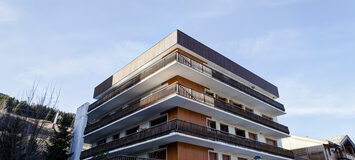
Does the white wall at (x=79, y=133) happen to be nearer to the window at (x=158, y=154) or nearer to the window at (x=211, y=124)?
the window at (x=158, y=154)

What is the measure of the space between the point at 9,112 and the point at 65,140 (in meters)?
22.1

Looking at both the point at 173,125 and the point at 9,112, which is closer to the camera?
the point at 9,112

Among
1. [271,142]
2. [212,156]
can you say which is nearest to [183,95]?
[212,156]

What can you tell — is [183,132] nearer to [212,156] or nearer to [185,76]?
[212,156]

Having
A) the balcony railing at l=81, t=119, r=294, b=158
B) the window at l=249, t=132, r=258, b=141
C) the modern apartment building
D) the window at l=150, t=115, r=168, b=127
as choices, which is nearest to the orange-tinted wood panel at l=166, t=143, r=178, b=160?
the modern apartment building

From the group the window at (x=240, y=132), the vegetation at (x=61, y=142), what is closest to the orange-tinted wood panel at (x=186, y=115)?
the window at (x=240, y=132)

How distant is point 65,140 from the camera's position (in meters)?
29.9

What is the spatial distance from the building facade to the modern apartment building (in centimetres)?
725

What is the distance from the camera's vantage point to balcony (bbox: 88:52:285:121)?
66.0 ft

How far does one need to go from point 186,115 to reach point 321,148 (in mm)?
22614

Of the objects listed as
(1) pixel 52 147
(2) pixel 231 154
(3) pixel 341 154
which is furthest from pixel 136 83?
(3) pixel 341 154

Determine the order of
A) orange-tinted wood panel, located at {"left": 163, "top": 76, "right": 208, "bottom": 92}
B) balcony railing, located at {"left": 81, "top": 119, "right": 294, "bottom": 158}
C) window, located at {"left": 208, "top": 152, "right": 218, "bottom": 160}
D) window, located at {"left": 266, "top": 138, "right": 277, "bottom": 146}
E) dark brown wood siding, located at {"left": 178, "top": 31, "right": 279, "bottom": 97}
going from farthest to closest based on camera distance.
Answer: window, located at {"left": 266, "top": 138, "right": 277, "bottom": 146} → dark brown wood siding, located at {"left": 178, "top": 31, "right": 279, "bottom": 97} → orange-tinted wood panel, located at {"left": 163, "top": 76, "right": 208, "bottom": 92} → window, located at {"left": 208, "top": 152, "right": 218, "bottom": 160} → balcony railing, located at {"left": 81, "top": 119, "right": 294, "bottom": 158}

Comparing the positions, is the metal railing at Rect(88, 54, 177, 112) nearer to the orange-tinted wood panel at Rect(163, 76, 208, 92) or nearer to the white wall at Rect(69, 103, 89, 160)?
the orange-tinted wood panel at Rect(163, 76, 208, 92)

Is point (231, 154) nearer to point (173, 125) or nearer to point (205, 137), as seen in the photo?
point (205, 137)
